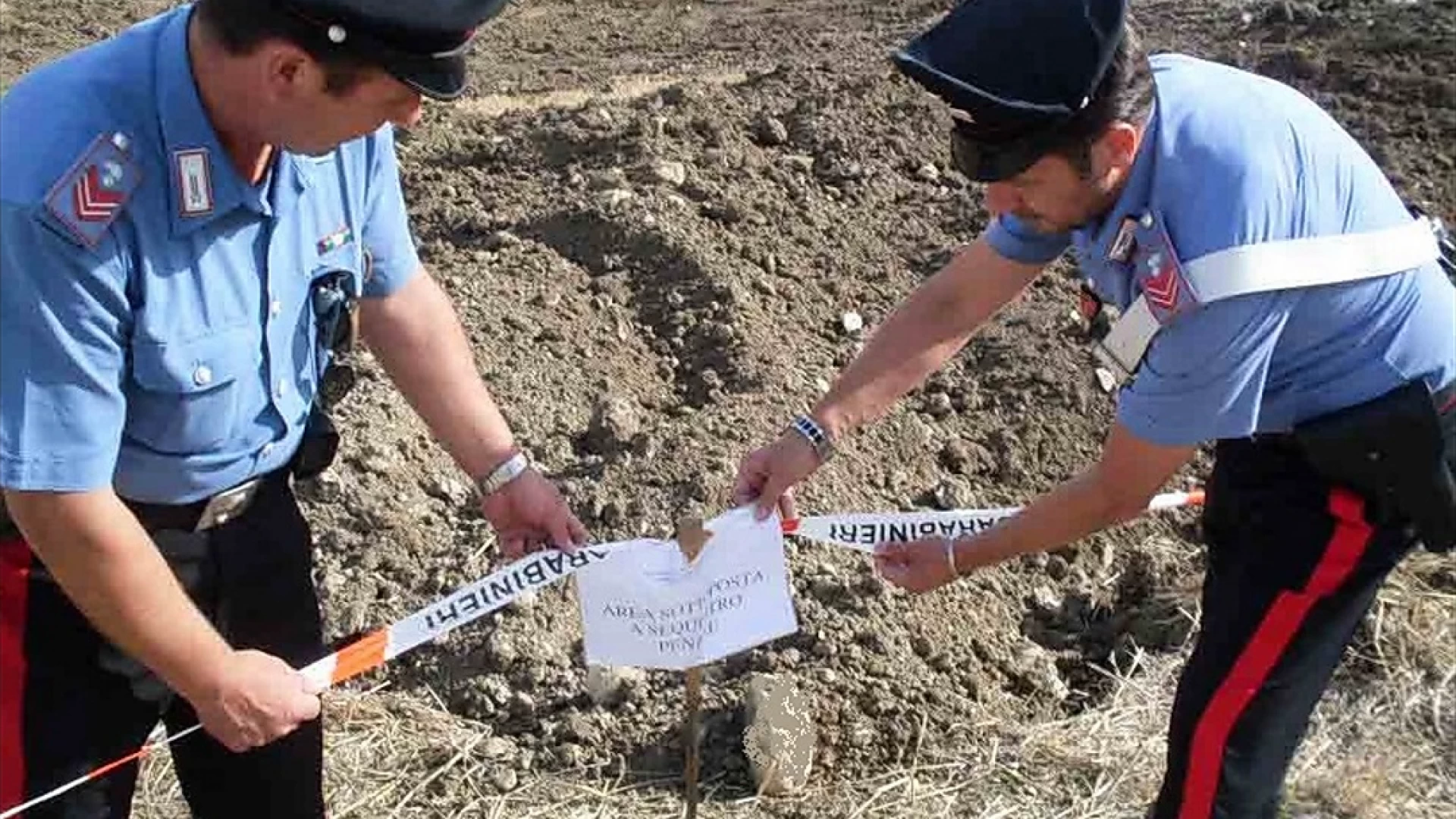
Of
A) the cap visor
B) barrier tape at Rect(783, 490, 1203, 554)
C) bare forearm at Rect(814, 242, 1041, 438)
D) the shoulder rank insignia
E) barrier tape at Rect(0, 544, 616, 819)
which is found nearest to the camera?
the shoulder rank insignia

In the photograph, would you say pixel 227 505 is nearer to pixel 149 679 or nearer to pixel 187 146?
pixel 149 679

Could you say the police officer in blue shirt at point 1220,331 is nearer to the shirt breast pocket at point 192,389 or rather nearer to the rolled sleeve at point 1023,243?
the rolled sleeve at point 1023,243

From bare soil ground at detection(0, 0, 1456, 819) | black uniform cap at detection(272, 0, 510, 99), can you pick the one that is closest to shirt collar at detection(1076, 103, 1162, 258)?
black uniform cap at detection(272, 0, 510, 99)

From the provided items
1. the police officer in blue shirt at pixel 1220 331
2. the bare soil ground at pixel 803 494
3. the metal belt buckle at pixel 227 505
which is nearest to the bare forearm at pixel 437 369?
the metal belt buckle at pixel 227 505

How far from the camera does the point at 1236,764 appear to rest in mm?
3156

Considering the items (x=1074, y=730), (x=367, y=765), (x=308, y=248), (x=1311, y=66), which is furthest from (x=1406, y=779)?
(x=1311, y=66)

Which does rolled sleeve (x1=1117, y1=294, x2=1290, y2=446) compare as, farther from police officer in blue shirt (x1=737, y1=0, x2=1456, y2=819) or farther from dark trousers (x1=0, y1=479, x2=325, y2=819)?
dark trousers (x1=0, y1=479, x2=325, y2=819)

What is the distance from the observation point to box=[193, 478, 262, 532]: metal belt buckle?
2754 mm

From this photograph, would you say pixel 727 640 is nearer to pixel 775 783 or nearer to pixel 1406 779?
pixel 775 783

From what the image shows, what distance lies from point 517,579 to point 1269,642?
4.10 feet

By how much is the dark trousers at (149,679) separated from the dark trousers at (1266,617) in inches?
57.4

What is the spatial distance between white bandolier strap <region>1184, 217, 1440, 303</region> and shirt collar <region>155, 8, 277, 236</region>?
1.33 metres

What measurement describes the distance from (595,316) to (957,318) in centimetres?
211

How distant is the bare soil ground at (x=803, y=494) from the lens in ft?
13.8
